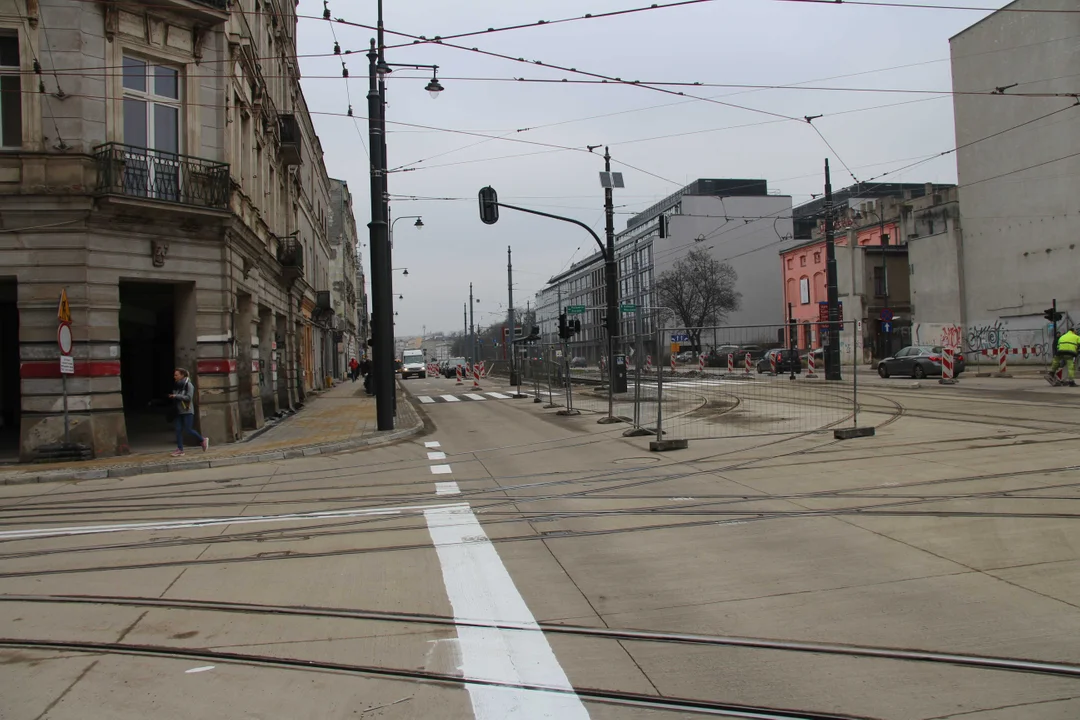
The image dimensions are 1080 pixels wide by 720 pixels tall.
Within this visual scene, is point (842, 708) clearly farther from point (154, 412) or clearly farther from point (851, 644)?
point (154, 412)

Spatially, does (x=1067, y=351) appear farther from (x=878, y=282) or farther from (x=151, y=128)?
(x=878, y=282)

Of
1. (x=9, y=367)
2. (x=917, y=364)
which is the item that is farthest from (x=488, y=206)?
(x=917, y=364)

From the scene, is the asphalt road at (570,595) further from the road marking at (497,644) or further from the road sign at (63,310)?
the road sign at (63,310)

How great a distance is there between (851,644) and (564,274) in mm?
114730

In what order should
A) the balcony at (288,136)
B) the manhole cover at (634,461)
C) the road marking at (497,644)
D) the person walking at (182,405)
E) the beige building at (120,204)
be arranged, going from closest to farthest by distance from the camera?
the road marking at (497,644) < the manhole cover at (634,461) < the beige building at (120,204) < the person walking at (182,405) < the balcony at (288,136)

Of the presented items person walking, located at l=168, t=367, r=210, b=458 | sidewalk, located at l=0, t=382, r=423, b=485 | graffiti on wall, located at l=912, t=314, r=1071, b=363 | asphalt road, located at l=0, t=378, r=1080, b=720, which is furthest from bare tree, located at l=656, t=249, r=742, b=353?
asphalt road, located at l=0, t=378, r=1080, b=720

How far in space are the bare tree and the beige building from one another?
47184 millimetres

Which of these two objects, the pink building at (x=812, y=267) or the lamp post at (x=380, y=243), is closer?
the lamp post at (x=380, y=243)

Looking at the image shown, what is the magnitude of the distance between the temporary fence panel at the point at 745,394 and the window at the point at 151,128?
1015 centimetres

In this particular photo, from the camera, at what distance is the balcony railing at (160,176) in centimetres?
1381

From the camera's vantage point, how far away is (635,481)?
9.59 meters

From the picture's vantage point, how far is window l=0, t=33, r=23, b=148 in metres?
13.8

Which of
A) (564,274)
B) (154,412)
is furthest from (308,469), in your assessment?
(564,274)

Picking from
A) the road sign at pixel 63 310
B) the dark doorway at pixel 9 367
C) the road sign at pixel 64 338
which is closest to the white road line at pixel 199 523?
the road sign at pixel 64 338
